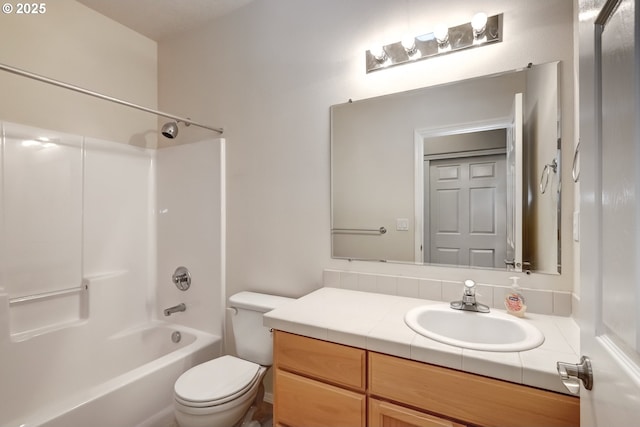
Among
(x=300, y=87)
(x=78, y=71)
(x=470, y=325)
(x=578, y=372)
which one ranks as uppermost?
(x=78, y=71)

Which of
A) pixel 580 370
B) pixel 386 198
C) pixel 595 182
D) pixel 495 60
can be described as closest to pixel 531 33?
pixel 495 60

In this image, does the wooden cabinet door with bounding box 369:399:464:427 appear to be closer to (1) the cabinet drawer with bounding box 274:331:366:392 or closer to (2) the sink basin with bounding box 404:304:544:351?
(1) the cabinet drawer with bounding box 274:331:366:392

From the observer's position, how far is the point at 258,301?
1812 millimetres

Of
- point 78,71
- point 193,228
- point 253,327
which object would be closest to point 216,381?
point 253,327

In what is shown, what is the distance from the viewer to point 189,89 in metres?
2.37

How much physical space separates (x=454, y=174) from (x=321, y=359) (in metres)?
1.06

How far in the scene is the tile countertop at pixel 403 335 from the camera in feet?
2.83

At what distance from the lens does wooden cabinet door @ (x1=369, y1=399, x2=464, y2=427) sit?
958 mm

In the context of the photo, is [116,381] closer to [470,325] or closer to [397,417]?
[397,417]

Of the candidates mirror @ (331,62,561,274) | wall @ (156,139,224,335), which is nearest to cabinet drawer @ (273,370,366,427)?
mirror @ (331,62,561,274)

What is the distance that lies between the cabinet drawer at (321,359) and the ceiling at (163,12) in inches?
86.1

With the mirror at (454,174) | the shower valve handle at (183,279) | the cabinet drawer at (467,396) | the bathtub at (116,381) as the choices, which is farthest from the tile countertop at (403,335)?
the shower valve handle at (183,279)

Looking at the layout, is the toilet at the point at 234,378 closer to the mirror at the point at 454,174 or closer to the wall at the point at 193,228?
the wall at the point at 193,228

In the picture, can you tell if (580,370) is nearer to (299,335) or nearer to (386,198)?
(299,335)
